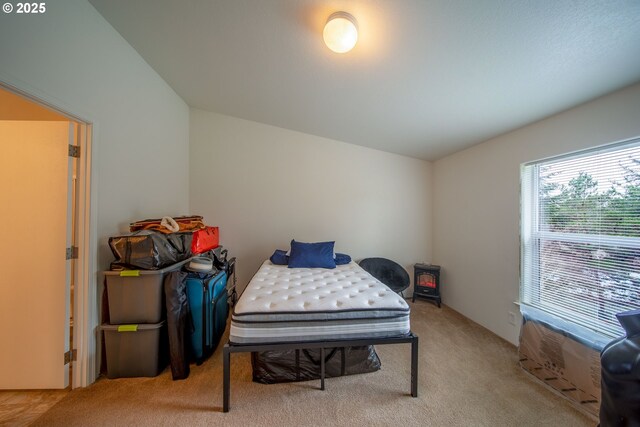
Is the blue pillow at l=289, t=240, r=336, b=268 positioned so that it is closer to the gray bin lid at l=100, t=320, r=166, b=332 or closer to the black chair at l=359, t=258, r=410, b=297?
the black chair at l=359, t=258, r=410, b=297

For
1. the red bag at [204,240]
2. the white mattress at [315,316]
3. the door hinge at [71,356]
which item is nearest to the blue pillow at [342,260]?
the white mattress at [315,316]

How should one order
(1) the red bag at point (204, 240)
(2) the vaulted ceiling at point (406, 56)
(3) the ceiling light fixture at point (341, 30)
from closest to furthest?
(2) the vaulted ceiling at point (406, 56), (3) the ceiling light fixture at point (341, 30), (1) the red bag at point (204, 240)

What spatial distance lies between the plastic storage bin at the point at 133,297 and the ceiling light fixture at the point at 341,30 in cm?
212

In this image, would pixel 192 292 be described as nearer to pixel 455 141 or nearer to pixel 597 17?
pixel 597 17

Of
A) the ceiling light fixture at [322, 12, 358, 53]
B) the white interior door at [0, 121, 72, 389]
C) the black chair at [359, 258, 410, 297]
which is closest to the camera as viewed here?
the ceiling light fixture at [322, 12, 358, 53]

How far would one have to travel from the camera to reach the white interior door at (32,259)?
1.54m

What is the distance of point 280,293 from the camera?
1753 mm

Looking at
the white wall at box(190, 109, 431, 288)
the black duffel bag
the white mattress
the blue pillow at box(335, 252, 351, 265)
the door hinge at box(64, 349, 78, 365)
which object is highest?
the white wall at box(190, 109, 431, 288)

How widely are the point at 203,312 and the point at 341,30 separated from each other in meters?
2.38

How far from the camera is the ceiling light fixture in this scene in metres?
1.33

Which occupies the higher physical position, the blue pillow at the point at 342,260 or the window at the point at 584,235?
the window at the point at 584,235

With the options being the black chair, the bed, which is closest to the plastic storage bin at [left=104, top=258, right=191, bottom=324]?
the bed

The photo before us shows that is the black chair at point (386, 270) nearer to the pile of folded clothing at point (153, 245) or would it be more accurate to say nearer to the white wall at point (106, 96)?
the pile of folded clothing at point (153, 245)
